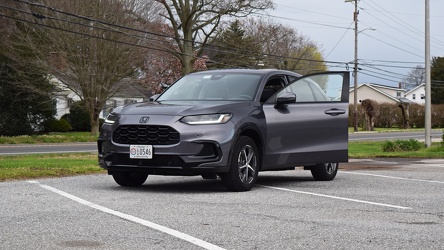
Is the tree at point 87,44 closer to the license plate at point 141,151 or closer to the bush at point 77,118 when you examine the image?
the bush at point 77,118

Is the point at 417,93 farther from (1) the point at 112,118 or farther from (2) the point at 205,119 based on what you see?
(2) the point at 205,119

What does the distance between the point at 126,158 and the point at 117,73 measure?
29.9 metres

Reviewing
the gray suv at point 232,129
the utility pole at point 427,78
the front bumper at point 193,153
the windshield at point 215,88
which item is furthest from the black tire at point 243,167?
the utility pole at point 427,78

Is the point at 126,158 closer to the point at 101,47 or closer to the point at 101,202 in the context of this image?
the point at 101,202

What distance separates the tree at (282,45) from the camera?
241 ft

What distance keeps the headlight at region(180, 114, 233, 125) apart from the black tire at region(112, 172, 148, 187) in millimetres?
1404

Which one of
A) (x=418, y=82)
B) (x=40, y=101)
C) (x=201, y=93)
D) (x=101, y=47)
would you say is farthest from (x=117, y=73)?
(x=418, y=82)

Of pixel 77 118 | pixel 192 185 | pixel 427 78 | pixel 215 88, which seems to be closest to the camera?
pixel 215 88

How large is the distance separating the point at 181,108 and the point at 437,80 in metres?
96.7

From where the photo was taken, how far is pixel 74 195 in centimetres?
966

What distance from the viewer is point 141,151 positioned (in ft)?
33.1

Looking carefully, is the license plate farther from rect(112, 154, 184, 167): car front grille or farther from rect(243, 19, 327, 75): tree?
rect(243, 19, 327, 75): tree

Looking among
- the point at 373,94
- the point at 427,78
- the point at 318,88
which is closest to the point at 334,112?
the point at 318,88

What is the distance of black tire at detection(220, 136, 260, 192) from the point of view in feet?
33.6
